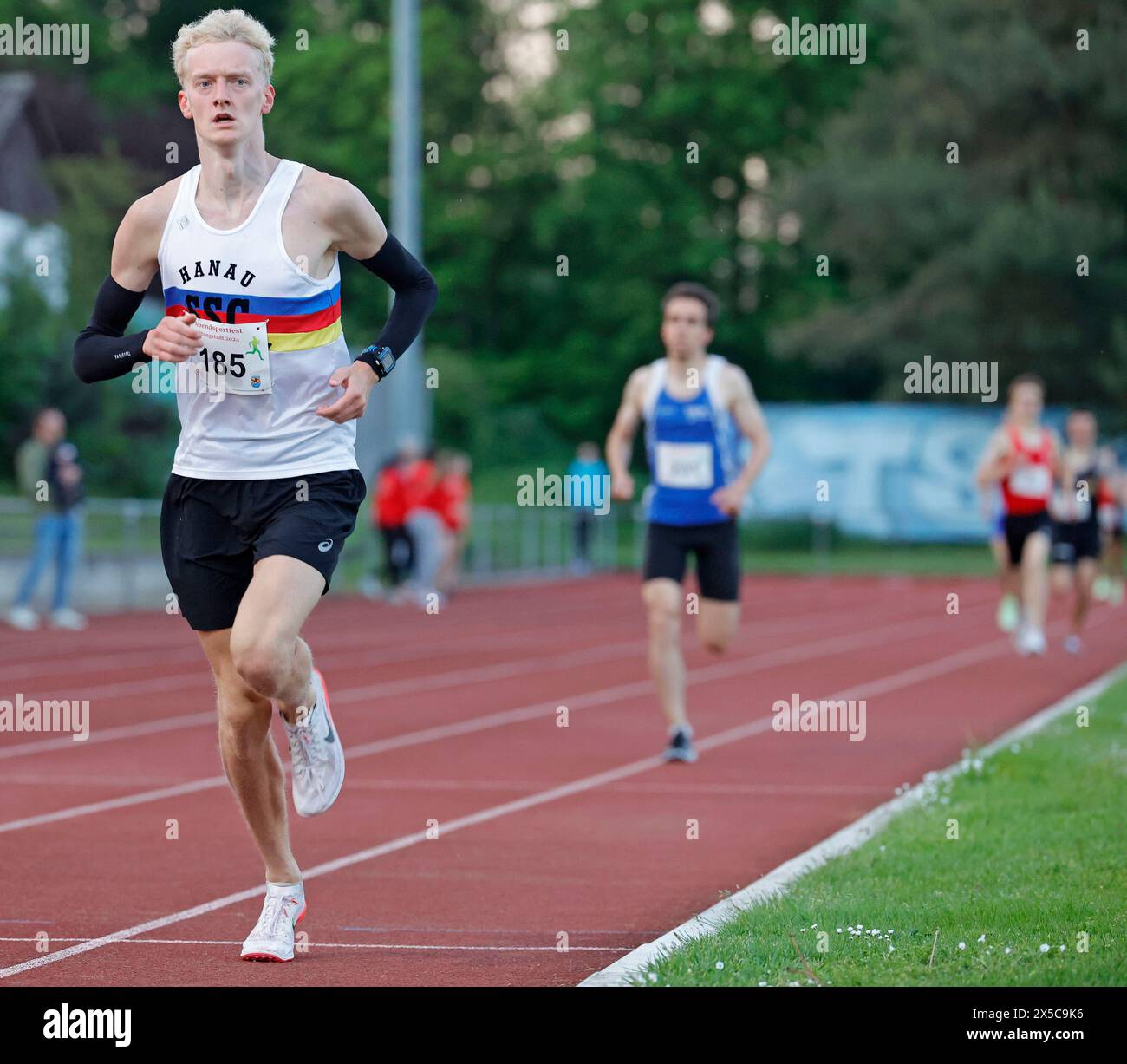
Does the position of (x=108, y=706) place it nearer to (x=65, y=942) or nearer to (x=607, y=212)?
(x=65, y=942)

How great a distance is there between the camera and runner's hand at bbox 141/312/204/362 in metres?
5.45

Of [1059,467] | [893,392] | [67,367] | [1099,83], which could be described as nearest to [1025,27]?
[1099,83]

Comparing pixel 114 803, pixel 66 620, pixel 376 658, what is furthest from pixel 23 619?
pixel 114 803

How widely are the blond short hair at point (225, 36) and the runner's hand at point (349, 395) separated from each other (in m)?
0.81

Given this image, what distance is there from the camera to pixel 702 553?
427 inches

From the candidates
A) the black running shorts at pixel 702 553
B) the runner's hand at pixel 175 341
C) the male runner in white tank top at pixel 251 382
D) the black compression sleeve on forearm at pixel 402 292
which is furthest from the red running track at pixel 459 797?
the black compression sleeve on forearm at pixel 402 292

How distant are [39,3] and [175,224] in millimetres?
56202

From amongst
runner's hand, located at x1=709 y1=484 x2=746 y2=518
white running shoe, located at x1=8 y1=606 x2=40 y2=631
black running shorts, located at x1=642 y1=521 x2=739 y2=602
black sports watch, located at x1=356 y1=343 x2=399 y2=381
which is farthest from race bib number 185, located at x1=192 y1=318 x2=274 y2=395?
white running shoe, located at x1=8 y1=606 x2=40 y2=631

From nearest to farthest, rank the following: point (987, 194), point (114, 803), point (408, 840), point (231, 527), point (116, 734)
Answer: point (231, 527) < point (408, 840) < point (114, 803) < point (116, 734) < point (987, 194)

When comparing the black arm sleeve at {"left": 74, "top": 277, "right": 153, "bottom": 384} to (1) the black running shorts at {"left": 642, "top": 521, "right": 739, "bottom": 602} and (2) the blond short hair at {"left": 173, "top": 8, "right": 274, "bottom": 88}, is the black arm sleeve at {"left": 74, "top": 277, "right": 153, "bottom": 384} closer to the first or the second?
(2) the blond short hair at {"left": 173, "top": 8, "right": 274, "bottom": 88}

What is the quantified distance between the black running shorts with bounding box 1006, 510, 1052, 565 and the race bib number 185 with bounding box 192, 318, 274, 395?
11567mm

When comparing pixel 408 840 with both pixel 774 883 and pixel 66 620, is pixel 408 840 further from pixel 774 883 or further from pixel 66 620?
pixel 66 620

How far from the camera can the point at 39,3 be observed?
5838 cm

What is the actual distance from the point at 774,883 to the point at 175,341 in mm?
2631
